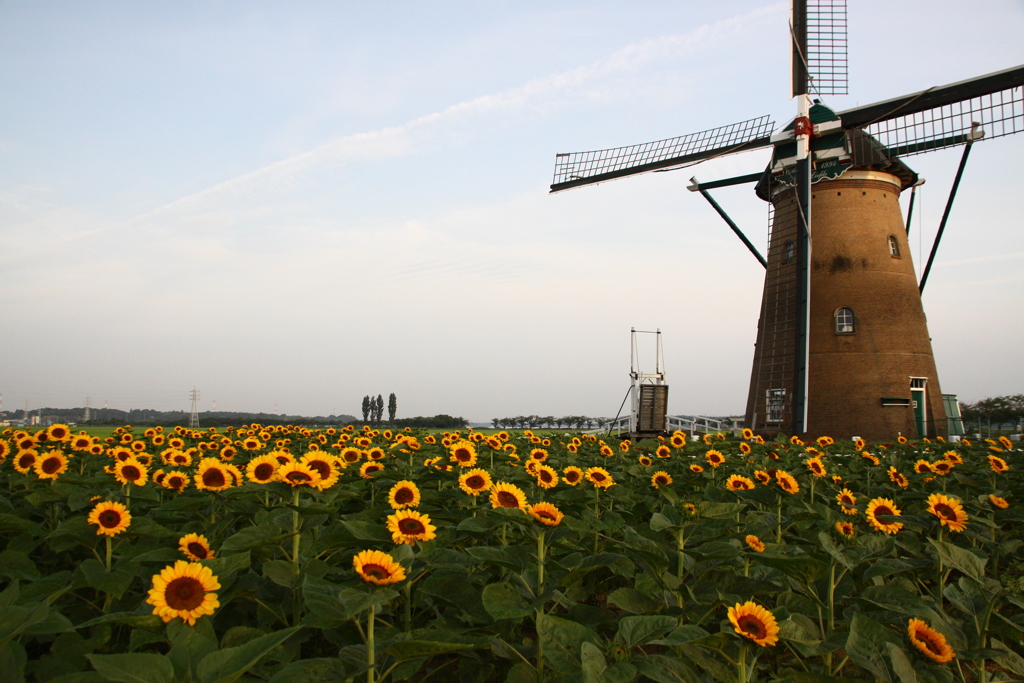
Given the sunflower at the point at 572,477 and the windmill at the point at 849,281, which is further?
the windmill at the point at 849,281

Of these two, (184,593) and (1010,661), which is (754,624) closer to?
(1010,661)

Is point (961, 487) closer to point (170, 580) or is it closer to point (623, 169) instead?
point (170, 580)

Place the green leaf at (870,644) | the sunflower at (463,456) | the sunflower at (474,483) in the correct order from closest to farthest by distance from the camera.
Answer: the green leaf at (870,644), the sunflower at (474,483), the sunflower at (463,456)

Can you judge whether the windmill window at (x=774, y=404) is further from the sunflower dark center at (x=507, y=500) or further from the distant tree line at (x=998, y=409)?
the distant tree line at (x=998, y=409)

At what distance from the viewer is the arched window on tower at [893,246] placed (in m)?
20.6

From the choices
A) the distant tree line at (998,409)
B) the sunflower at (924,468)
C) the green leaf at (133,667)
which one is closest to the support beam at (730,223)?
the sunflower at (924,468)

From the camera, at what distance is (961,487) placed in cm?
571

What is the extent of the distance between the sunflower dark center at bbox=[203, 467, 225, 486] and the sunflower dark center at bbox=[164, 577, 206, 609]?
166cm

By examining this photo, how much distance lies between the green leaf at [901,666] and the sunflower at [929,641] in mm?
209

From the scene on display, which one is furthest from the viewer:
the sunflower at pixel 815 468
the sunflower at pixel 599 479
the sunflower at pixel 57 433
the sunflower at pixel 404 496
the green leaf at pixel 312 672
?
the sunflower at pixel 57 433

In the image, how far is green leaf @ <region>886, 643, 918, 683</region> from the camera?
2.01 metres

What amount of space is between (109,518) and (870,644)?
3016 mm

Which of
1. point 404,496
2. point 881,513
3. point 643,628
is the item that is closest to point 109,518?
point 404,496

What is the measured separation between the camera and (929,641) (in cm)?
228
